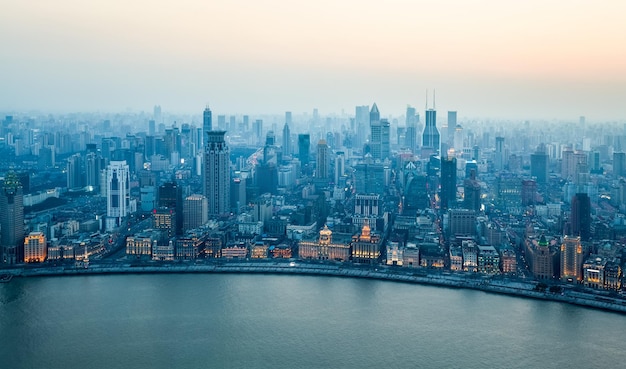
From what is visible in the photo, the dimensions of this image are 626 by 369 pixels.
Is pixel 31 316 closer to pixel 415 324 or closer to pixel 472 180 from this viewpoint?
pixel 415 324

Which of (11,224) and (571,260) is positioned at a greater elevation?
(11,224)

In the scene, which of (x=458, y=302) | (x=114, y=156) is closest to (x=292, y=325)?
(x=458, y=302)

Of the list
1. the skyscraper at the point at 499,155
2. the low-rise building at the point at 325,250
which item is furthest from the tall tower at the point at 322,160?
the low-rise building at the point at 325,250

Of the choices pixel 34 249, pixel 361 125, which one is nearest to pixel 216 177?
pixel 34 249

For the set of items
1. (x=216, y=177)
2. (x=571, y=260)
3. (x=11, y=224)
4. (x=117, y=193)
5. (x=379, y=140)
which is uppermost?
(x=379, y=140)

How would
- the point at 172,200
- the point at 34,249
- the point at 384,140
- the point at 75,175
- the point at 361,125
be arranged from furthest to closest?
the point at 361,125
the point at 384,140
the point at 75,175
the point at 172,200
the point at 34,249

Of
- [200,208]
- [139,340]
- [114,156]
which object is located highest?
[114,156]

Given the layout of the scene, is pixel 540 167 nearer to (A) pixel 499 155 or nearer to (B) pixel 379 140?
(A) pixel 499 155
